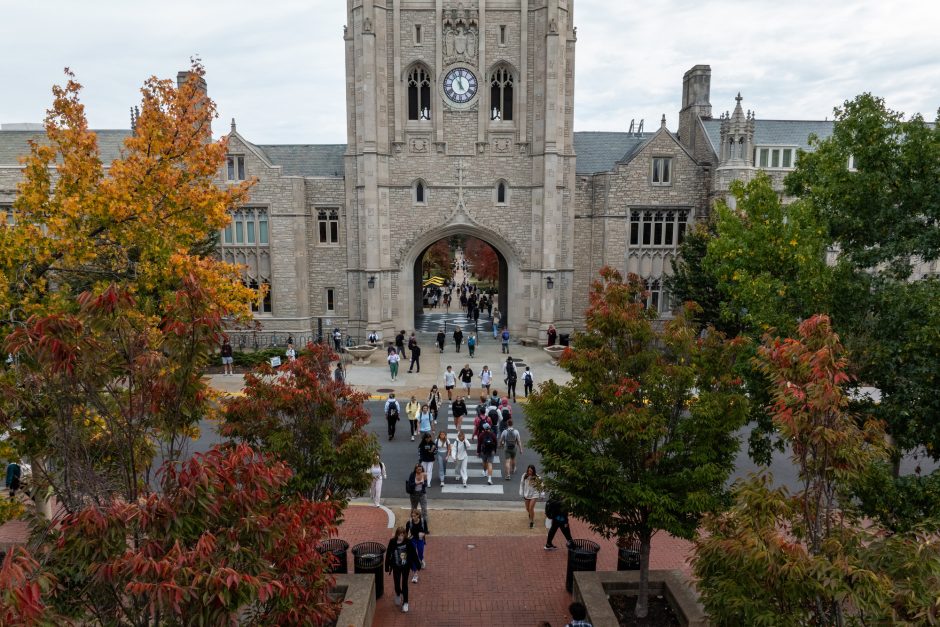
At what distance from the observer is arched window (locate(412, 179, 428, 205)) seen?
3097cm

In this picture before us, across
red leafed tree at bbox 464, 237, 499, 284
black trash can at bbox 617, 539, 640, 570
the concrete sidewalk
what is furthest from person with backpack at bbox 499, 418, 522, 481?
red leafed tree at bbox 464, 237, 499, 284

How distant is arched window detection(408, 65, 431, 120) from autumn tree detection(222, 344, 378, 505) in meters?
23.5

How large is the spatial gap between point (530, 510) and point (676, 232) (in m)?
23.6

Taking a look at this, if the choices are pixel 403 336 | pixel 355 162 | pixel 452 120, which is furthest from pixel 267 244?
pixel 452 120

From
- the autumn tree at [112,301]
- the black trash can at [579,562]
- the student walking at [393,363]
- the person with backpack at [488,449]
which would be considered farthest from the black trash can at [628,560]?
the student walking at [393,363]

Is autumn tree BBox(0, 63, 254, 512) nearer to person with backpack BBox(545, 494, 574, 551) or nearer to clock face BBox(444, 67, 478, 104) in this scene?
person with backpack BBox(545, 494, 574, 551)

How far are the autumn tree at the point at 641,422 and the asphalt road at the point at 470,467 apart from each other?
4203mm

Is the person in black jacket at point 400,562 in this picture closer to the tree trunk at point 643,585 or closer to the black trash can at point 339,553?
the black trash can at point 339,553

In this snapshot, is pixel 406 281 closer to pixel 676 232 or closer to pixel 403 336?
pixel 403 336

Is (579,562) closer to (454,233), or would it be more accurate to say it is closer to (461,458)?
(461,458)

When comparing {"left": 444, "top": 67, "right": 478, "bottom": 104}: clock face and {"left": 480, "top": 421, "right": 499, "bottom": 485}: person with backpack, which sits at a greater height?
{"left": 444, "top": 67, "right": 478, "bottom": 104}: clock face

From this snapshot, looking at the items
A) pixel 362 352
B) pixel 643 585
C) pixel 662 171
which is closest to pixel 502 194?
pixel 662 171

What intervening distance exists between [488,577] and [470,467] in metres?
5.45

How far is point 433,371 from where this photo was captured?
27172 mm
